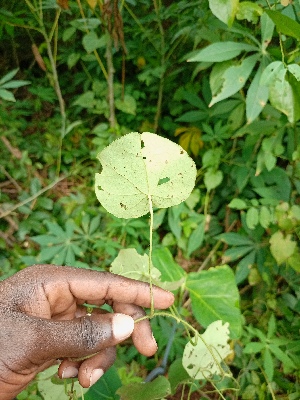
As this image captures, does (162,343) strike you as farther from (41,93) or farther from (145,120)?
(41,93)

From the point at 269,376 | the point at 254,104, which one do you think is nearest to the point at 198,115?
the point at 254,104

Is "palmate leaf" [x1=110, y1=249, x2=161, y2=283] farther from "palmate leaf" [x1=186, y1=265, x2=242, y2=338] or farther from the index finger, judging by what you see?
"palmate leaf" [x1=186, y1=265, x2=242, y2=338]

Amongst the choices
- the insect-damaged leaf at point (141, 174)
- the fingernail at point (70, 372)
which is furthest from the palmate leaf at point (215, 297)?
the insect-damaged leaf at point (141, 174)

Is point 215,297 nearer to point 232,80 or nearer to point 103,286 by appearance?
point 103,286

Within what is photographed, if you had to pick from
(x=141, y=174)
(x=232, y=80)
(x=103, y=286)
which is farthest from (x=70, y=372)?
(x=232, y=80)

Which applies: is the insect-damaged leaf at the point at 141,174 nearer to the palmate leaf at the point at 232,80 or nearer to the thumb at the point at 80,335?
the thumb at the point at 80,335
